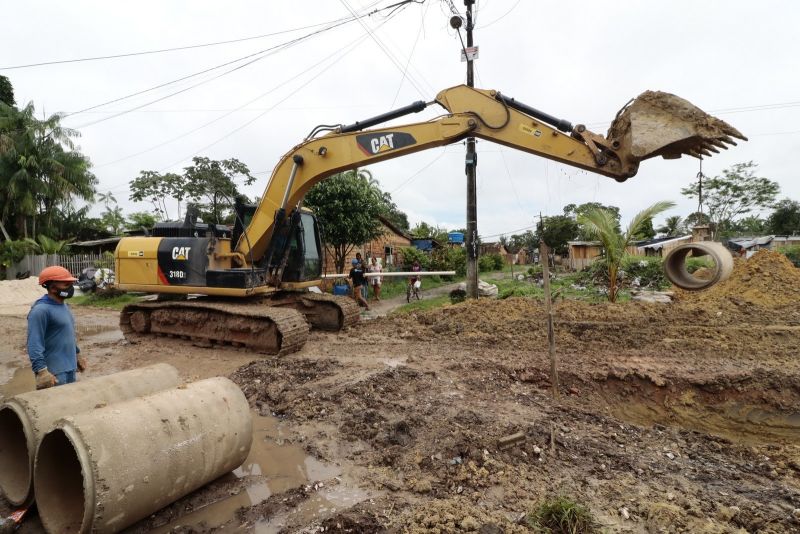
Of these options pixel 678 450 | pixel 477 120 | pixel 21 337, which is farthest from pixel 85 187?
pixel 678 450

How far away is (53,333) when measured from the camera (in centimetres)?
385

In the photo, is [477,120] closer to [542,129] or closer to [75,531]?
[542,129]

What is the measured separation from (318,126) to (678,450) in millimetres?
7088

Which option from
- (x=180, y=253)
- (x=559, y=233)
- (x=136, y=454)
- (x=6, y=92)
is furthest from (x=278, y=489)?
(x=559, y=233)

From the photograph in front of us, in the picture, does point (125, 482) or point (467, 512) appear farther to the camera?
point (467, 512)

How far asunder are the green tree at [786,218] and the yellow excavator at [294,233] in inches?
1998

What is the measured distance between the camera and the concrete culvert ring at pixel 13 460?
10.2 ft

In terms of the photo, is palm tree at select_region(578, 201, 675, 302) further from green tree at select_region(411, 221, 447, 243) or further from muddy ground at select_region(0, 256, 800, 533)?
green tree at select_region(411, 221, 447, 243)

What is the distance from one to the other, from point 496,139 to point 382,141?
1915 millimetres

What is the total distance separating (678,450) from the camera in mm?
4051

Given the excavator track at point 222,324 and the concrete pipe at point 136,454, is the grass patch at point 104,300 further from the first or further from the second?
the concrete pipe at point 136,454

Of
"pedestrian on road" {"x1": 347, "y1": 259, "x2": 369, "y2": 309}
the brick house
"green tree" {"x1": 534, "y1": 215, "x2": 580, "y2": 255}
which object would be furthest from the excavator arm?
"green tree" {"x1": 534, "y1": 215, "x2": 580, "y2": 255}

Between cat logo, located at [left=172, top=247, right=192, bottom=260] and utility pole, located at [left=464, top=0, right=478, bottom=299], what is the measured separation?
7025 millimetres

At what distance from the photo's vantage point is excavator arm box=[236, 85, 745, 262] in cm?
512
